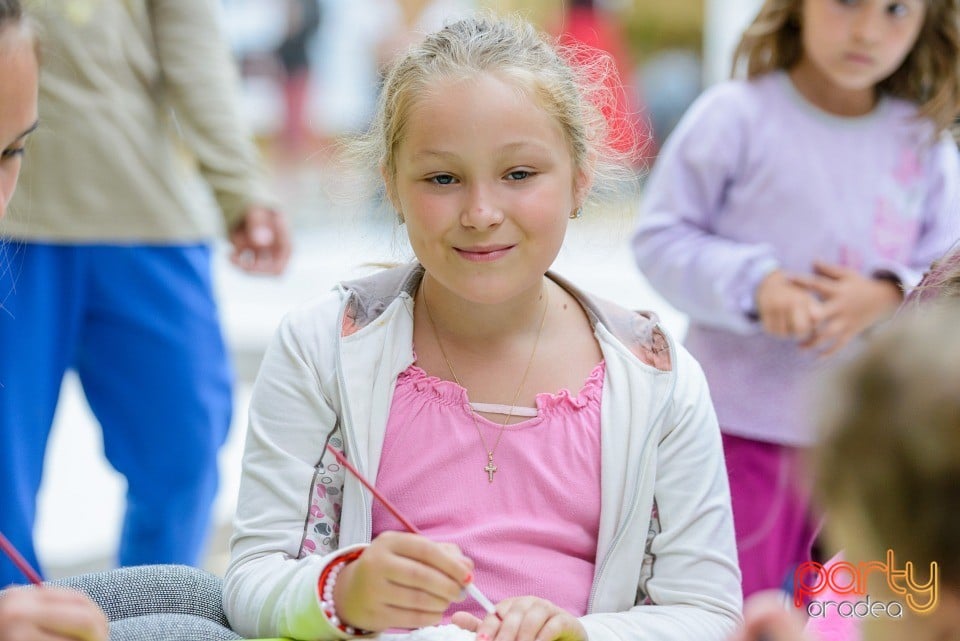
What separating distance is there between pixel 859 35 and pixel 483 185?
0.76 m

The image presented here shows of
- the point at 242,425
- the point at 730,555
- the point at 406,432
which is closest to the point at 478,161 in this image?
the point at 406,432

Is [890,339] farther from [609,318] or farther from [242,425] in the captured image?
[242,425]

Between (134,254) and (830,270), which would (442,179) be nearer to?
(830,270)

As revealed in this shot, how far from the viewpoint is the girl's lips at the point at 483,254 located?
3.80 feet

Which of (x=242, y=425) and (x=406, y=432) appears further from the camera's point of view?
(x=242, y=425)

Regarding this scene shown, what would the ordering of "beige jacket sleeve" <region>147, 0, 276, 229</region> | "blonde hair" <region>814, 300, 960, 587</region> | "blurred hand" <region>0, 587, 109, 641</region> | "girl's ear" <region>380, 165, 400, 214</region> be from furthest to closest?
"beige jacket sleeve" <region>147, 0, 276, 229</region> → "girl's ear" <region>380, 165, 400, 214</region> → "blurred hand" <region>0, 587, 109, 641</region> → "blonde hair" <region>814, 300, 960, 587</region>

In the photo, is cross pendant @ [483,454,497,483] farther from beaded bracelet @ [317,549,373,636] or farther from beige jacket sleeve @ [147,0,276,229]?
beige jacket sleeve @ [147,0,276,229]

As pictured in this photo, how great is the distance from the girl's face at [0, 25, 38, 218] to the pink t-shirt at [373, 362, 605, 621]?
43 cm

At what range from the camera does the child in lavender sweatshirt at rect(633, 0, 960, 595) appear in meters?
1.65

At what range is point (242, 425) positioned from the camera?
319cm

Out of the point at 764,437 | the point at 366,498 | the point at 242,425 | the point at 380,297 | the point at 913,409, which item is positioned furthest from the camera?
the point at 242,425

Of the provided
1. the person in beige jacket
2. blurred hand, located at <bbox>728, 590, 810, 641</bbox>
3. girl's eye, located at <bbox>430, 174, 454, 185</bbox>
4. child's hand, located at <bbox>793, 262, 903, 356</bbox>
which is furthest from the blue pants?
blurred hand, located at <bbox>728, 590, 810, 641</bbox>

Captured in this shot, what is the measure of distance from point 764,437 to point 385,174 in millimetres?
704

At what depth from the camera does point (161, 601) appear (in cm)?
108
